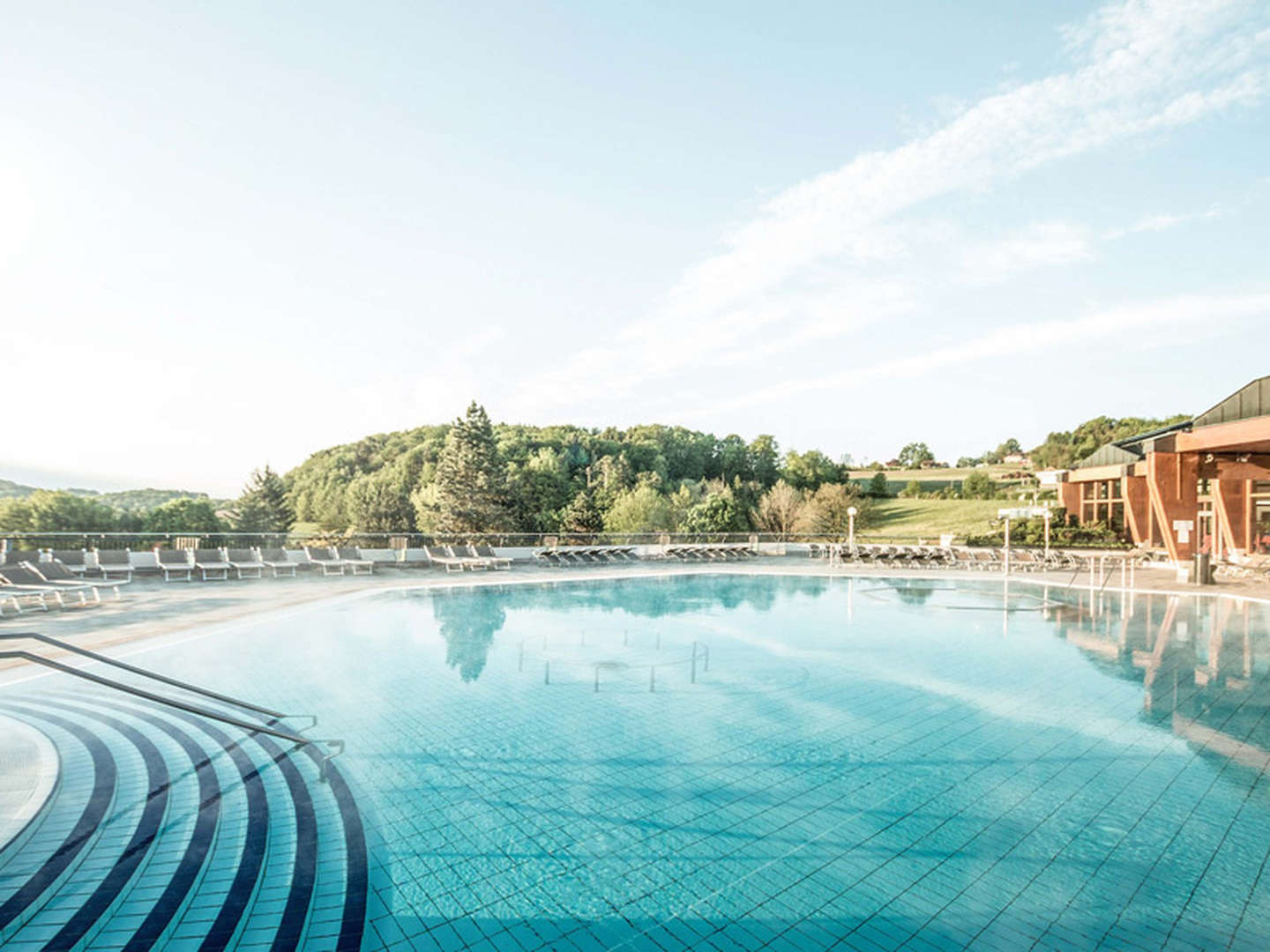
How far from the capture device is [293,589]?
12023mm

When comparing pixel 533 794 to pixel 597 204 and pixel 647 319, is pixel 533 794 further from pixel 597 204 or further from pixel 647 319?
pixel 647 319

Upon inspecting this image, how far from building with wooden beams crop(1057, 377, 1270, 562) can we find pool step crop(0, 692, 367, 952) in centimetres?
1594

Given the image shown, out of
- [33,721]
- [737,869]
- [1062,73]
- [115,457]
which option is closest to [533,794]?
[737,869]

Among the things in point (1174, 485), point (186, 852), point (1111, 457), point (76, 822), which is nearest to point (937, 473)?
point (1111, 457)

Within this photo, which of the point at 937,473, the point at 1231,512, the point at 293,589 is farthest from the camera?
the point at 937,473

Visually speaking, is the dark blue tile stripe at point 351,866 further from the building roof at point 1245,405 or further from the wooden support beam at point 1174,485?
the wooden support beam at point 1174,485

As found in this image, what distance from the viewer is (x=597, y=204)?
17.6m

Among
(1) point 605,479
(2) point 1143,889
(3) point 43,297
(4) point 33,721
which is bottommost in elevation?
(2) point 1143,889

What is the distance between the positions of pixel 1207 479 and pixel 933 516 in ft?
71.4

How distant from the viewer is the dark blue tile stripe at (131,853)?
263 cm

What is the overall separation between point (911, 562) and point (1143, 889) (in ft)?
52.7

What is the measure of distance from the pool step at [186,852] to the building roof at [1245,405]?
55.4 ft

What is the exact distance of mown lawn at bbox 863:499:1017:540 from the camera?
35.9 meters

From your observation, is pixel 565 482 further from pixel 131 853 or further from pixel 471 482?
pixel 131 853
